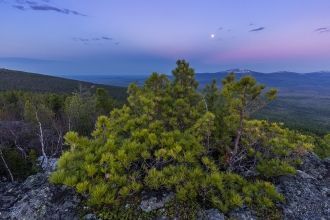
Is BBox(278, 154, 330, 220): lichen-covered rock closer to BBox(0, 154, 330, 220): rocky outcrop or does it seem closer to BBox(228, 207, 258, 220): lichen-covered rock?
BBox(0, 154, 330, 220): rocky outcrop

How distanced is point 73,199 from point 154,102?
159 inches

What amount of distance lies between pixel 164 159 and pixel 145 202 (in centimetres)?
133

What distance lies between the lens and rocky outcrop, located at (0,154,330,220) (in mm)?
7176

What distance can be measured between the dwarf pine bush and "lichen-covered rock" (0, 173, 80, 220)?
77cm

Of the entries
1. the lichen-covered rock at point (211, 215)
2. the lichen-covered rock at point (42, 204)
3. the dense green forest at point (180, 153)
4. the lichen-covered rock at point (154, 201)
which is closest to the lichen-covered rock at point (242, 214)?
the dense green forest at point (180, 153)

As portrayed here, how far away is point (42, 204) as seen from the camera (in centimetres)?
761

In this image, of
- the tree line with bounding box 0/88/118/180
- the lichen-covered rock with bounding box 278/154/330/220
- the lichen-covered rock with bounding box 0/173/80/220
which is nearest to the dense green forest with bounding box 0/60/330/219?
the lichen-covered rock with bounding box 278/154/330/220

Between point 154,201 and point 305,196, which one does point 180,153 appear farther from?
point 305,196

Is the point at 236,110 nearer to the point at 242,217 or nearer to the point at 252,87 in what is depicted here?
the point at 252,87

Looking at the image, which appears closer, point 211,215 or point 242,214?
point 211,215

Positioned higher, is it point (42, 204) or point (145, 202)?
point (145, 202)

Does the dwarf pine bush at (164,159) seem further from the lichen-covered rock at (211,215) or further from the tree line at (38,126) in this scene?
the tree line at (38,126)

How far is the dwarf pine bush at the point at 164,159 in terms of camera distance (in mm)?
7035

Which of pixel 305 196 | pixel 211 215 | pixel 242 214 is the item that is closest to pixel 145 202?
pixel 211 215
